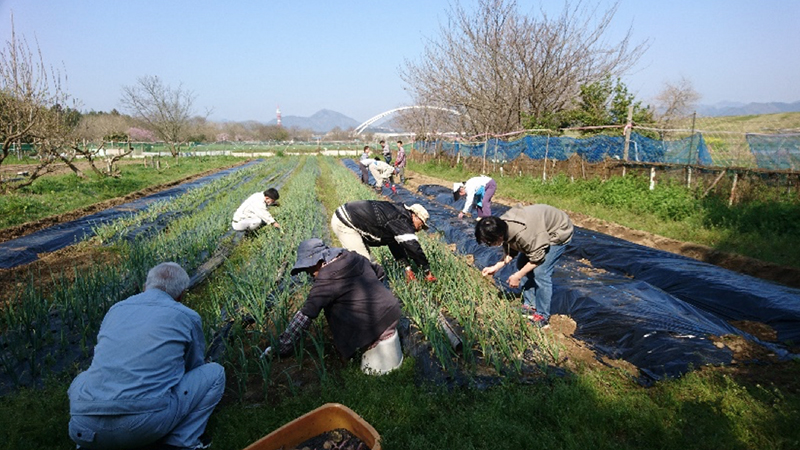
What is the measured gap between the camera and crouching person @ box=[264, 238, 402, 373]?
2.74 metres

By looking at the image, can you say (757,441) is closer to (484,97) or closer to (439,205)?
(439,205)

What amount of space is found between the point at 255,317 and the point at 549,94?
13800 millimetres

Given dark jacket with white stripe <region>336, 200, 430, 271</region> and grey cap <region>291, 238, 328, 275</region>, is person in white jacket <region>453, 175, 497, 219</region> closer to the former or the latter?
dark jacket with white stripe <region>336, 200, 430, 271</region>

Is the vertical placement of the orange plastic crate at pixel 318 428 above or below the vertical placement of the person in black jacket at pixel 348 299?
below

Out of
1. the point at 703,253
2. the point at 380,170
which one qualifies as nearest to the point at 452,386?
the point at 703,253

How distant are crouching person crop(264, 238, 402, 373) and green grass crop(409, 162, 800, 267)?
4.96 meters

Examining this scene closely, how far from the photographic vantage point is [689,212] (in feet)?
23.8

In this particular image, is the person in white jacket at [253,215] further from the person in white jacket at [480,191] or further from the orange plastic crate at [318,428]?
the orange plastic crate at [318,428]

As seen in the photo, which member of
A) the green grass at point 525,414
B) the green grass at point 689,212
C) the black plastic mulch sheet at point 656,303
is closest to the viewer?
the green grass at point 525,414

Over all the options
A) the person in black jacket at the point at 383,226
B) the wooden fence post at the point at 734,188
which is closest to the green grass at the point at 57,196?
the person in black jacket at the point at 383,226

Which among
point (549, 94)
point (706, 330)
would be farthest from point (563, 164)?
point (706, 330)

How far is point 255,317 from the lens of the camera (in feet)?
11.1

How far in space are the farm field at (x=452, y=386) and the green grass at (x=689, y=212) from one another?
3.36m

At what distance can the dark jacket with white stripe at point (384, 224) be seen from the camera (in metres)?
3.75
